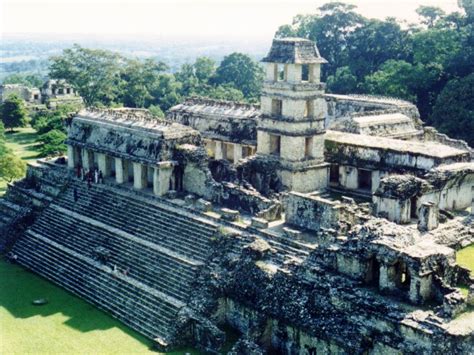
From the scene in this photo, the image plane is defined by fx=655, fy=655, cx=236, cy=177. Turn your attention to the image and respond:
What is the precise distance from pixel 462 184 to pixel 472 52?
2182 cm

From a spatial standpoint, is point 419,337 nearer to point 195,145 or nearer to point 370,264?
point 370,264

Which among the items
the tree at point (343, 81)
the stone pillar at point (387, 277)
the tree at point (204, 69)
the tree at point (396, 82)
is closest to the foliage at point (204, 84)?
the tree at point (204, 69)

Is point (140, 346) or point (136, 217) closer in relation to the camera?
point (140, 346)

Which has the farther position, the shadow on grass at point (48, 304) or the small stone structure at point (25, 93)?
the small stone structure at point (25, 93)

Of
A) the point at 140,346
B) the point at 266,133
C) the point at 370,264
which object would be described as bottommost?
the point at 140,346

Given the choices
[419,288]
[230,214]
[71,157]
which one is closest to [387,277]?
[419,288]

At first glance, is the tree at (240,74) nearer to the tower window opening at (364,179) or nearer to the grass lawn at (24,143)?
the grass lawn at (24,143)

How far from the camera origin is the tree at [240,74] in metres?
59.0

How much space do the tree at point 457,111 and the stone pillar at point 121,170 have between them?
19.0 metres

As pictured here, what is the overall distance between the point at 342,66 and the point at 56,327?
3852 centimetres

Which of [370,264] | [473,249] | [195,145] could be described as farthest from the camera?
[195,145]

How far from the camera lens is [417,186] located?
19.9m

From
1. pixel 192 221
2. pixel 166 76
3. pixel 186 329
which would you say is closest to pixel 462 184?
pixel 192 221

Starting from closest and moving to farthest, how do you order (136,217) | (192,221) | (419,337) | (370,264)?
(419,337)
(370,264)
(192,221)
(136,217)
